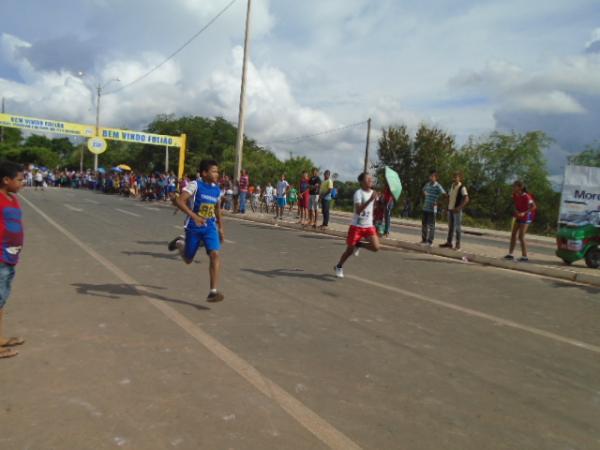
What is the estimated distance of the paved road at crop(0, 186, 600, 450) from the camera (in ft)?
9.39

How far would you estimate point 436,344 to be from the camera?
181 inches

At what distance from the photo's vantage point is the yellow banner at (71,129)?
110 ft

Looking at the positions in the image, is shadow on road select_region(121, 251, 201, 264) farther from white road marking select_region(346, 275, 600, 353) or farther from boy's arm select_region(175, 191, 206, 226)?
white road marking select_region(346, 275, 600, 353)

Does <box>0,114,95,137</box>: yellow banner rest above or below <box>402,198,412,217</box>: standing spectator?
above

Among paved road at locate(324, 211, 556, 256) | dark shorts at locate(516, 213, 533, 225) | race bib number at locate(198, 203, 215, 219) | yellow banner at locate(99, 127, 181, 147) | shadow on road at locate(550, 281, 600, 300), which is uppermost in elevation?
yellow banner at locate(99, 127, 181, 147)

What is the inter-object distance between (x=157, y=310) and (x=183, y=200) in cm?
129

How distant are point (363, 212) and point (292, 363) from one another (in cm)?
414

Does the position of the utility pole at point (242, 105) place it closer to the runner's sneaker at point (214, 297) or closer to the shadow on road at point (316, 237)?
the shadow on road at point (316, 237)

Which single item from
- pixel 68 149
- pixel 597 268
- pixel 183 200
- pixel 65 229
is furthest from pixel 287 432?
pixel 68 149

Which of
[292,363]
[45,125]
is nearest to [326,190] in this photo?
[292,363]

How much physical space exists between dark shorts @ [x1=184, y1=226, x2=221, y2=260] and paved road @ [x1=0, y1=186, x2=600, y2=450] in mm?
630

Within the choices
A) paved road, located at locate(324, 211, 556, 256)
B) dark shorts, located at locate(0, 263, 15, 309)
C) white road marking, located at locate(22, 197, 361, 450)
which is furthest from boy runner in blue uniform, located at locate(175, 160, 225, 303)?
paved road, located at locate(324, 211, 556, 256)

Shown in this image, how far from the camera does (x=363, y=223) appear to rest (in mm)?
7711

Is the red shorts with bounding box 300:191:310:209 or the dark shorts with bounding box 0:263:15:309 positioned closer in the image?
the dark shorts with bounding box 0:263:15:309
